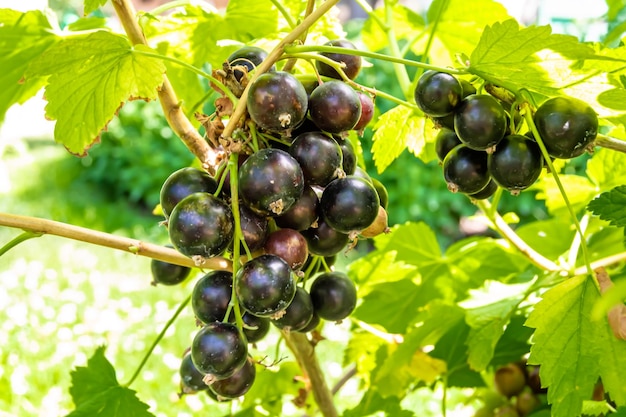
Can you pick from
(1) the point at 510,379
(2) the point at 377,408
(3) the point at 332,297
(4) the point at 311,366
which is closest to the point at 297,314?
(3) the point at 332,297

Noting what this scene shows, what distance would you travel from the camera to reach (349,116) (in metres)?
0.71

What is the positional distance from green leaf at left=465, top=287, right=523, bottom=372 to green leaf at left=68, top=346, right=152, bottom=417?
0.49m

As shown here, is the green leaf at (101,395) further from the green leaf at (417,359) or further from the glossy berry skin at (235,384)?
the green leaf at (417,359)

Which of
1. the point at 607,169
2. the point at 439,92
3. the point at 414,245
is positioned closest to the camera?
the point at 439,92

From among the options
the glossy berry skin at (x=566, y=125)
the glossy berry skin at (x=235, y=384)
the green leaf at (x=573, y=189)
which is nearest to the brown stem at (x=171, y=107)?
the glossy berry skin at (x=235, y=384)

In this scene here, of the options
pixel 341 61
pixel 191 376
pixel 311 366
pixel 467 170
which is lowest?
pixel 311 366

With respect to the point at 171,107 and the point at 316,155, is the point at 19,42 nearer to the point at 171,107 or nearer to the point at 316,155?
the point at 171,107

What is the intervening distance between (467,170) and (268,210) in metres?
0.26

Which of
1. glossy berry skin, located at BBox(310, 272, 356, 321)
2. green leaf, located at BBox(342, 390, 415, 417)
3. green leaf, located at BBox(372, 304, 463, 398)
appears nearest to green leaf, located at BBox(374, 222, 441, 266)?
green leaf, located at BBox(372, 304, 463, 398)

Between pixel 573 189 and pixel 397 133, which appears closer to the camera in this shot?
pixel 397 133

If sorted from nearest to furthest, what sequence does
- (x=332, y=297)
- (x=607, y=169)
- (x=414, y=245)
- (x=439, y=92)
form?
(x=439, y=92), (x=332, y=297), (x=607, y=169), (x=414, y=245)

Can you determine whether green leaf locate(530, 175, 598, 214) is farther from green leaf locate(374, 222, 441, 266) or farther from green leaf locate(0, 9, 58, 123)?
green leaf locate(0, 9, 58, 123)

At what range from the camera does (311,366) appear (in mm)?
1047

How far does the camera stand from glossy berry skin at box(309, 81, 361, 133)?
27.5 inches
